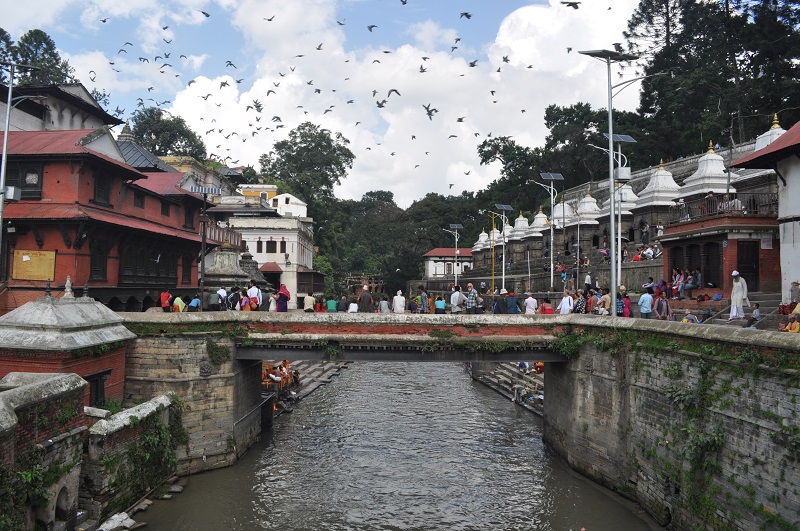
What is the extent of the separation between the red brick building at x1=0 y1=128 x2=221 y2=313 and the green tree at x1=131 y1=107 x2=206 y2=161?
54.3 m

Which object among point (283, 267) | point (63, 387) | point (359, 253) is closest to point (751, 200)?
point (63, 387)

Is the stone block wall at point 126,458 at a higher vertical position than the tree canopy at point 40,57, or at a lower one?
lower

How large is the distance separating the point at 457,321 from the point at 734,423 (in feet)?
27.5

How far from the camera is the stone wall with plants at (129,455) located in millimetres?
14086

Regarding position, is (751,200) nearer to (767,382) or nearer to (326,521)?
(767,382)

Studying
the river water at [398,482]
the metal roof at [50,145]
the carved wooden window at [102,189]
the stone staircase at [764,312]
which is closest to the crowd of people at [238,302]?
the carved wooden window at [102,189]

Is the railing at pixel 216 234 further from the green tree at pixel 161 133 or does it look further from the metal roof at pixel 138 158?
the green tree at pixel 161 133

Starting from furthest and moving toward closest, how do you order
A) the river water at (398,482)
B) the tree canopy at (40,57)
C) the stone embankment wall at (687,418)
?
the tree canopy at (40,57) → the river water at (398,482) → the stone embankment wall at (687,418)

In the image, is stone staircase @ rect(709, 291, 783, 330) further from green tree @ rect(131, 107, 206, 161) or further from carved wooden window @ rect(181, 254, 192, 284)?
green tree @ rect(131, 107, 206, 161)

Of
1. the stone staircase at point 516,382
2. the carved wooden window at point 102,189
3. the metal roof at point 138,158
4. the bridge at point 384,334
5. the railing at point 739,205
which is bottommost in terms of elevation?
the stone staircase at point 516,382

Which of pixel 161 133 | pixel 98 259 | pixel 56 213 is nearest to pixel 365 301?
pixel 98 259

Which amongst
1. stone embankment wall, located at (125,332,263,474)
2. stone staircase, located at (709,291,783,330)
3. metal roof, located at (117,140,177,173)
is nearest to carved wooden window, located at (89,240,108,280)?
stone embankment wall, located at (125,332,263,474)

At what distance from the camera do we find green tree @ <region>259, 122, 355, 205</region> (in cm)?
8388

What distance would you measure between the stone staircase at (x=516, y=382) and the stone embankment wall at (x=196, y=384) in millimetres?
13729
